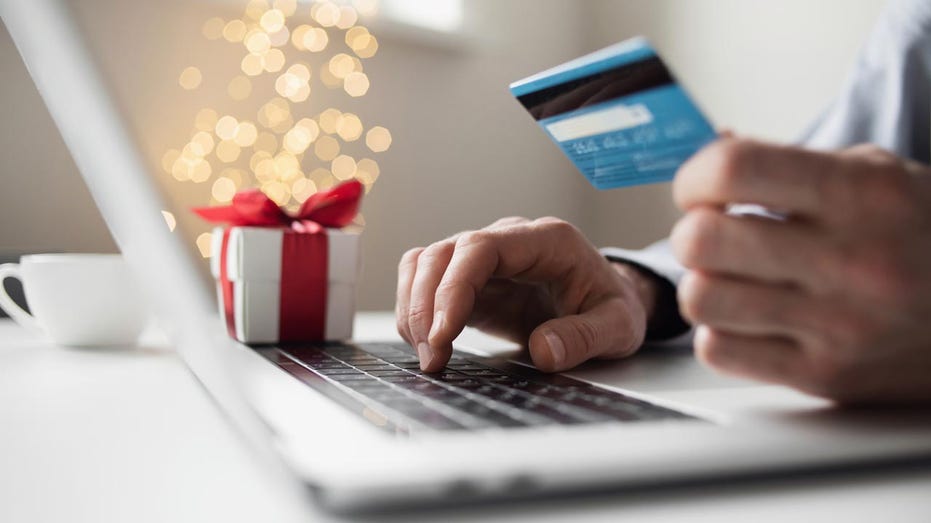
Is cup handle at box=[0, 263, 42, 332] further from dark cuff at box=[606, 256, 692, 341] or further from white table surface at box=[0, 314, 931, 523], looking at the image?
dark cuff at box=[606, 256, 692, 341]

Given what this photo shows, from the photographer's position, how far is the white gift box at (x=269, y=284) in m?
0.80

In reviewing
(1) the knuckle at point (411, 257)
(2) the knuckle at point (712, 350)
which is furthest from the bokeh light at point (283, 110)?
(2) the knuckle at point (712, 350)

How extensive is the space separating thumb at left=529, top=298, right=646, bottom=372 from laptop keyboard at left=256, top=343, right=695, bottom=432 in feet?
0.06

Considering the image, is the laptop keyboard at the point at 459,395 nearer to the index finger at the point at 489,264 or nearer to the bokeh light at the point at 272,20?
the index finger at the point at 489,264

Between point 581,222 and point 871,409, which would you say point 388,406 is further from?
point 581,222

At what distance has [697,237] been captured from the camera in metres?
0.34

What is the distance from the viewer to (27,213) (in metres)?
1.34

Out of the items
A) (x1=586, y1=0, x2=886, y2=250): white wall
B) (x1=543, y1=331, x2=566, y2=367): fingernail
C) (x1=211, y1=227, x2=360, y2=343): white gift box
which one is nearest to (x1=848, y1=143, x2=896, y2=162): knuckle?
(x1=543, y1=331, x2=566, y2=367): fingernail

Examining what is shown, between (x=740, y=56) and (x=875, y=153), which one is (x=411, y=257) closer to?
(x=875, y=153)

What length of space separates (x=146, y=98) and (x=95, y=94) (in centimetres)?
118

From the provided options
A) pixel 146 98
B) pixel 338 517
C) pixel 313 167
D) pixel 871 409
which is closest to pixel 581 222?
pixel 313 167

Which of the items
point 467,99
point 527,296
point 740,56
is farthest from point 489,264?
point 740,56

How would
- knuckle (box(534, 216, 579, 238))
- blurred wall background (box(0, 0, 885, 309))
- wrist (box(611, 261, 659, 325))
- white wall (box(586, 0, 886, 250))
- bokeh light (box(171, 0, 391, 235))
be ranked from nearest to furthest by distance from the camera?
knuckle (box(534, 216, 579, 238)), wrist (box(611, 261, 659, 325)), blurred wall background (box(0, 0, 885, 309)), bokeh light (box(171, 0, 391, 235)), white wall (box(586, 0, 886, 250))

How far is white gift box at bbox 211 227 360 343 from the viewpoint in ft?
2.62
